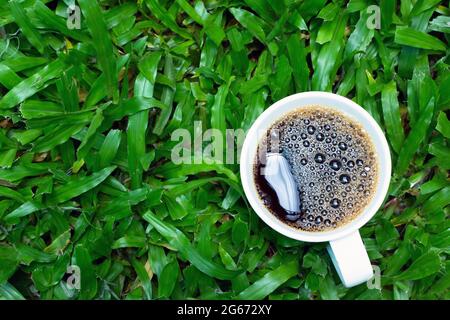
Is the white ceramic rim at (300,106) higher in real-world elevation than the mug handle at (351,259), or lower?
higher

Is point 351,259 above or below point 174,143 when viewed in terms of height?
below

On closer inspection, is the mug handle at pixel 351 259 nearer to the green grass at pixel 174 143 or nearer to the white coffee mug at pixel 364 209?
the white coffee mug at pixel 364 209

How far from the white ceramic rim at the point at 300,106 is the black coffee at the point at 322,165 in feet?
0.05

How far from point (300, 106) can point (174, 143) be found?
11.9 inches

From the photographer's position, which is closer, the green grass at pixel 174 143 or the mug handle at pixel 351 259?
the mug handle at pixel 351 259

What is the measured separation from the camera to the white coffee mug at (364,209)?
1.32 m

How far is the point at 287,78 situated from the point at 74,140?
0.52 metres

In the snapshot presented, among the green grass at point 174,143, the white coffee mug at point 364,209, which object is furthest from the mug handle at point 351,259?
the green grass at point 174,143

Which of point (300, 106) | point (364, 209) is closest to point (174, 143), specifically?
point (300, 106)

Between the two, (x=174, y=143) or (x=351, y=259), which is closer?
(x=351, y=259)

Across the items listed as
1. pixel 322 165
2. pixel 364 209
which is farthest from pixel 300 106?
pixel 364 209

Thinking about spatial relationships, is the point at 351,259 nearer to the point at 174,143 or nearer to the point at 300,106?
the point at 300,106

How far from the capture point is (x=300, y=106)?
1.42m

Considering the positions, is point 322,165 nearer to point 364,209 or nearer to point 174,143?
point 364,209
